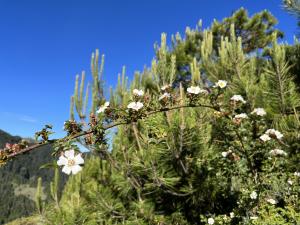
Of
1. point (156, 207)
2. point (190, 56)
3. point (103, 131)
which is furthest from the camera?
point (190, 56)

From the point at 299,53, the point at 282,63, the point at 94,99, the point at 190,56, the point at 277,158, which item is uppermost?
the point at 190,56

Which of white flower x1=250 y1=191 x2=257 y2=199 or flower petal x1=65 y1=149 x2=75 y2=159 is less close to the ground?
white flower x1=250 y1=191 x2=257 y2=199

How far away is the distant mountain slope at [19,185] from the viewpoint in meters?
110

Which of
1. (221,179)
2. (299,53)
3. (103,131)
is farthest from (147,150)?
(299,53)

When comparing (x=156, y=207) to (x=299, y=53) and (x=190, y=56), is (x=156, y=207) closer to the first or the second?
(x=299, y=53)

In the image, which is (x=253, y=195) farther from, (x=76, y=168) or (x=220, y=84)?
(x=76, y=168)

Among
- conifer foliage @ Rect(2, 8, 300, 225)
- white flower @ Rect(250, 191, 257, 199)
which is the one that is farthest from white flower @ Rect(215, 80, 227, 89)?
white flower @ Rect(250, 191, 257, 199)

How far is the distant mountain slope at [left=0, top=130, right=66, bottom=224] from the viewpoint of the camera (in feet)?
360

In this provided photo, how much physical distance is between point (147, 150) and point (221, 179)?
908 millimetres

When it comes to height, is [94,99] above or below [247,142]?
above

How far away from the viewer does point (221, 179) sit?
3.93 meters

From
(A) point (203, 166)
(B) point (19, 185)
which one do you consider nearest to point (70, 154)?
(A) point (203, 166)

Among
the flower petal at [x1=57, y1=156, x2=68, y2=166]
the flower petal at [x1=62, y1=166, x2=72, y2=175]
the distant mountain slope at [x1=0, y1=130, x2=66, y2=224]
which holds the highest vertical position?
the distant mountain slope at [x1=0, y1=130, x2=66, y2=224]

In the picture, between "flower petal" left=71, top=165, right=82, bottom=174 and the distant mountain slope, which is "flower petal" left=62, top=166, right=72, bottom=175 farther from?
the distant mountain slope
